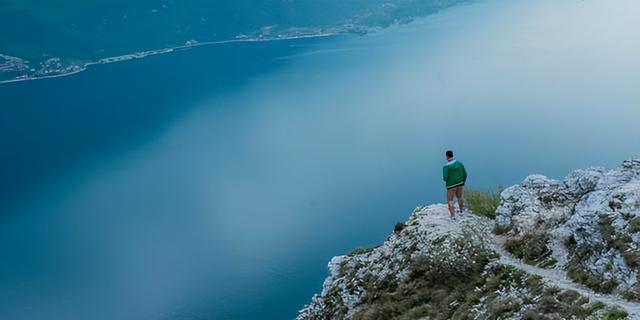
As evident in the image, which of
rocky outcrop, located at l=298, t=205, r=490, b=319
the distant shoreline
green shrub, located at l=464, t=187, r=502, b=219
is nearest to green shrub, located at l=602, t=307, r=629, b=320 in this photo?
rocky outcrop, located at l=298, t=205, r=490, b=319

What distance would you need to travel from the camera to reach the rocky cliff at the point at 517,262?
1093cm

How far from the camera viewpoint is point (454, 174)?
1620 centimetres

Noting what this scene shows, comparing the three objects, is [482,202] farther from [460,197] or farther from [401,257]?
[401,257]

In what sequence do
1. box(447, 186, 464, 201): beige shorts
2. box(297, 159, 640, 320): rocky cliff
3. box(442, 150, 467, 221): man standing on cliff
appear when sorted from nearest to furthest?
1. box(297, 159, 640, 320): rocky cliff
2. box(442, 150, 467, 221): man standing on cliff
3. box(447, 186, 464, 201): beige shorts

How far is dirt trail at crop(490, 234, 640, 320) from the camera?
9.84 metres

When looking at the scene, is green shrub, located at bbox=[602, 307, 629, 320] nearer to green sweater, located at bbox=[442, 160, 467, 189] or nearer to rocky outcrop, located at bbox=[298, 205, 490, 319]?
rocky outcrop, located at bbox=[298, 205, 490, 319]

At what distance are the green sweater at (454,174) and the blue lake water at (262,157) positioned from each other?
2454 cm

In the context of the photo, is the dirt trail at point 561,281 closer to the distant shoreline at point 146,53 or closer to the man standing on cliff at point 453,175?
the man standing on cliff at point 453,175

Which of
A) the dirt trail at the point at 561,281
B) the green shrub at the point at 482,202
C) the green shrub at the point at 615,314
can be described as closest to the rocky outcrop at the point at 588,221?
the dirt trail at the point at 561,281

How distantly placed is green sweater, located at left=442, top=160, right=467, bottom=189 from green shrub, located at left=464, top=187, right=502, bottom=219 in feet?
5.63

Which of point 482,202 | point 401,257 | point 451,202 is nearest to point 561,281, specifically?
point 451,202

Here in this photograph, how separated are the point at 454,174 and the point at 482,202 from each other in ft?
7.48

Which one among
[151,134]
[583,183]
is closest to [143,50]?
[151,134]

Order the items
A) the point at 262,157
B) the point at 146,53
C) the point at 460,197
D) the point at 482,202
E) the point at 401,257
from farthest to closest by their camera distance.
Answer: the point at 146,53 < the point at 262,157 < the point at 482,202 < the point at 460,197 < the point at 401,257
